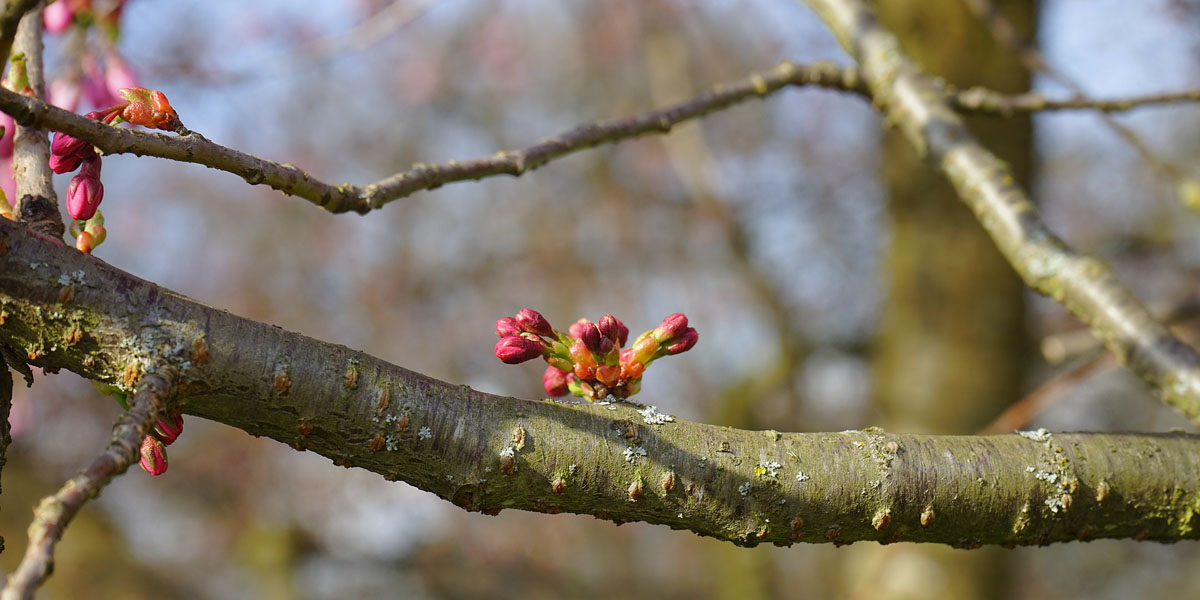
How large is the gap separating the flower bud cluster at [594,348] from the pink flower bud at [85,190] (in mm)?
494

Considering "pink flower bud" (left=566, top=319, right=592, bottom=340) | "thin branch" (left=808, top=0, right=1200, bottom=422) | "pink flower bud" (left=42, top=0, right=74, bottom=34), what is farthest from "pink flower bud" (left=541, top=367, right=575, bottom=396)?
"pink flower bud" (left=42, top=0, right=74, bottom=34)

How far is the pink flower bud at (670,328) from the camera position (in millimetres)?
1217

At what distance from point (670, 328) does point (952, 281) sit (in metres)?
3.57

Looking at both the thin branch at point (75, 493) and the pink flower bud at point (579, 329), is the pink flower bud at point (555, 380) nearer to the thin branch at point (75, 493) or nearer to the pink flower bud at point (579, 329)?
the pink flower bud at point (579, 329)

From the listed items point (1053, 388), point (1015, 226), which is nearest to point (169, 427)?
point (1015, 226)

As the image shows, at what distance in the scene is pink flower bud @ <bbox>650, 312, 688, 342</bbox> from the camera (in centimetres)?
122

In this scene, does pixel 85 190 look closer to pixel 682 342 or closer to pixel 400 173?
pixel 400 173

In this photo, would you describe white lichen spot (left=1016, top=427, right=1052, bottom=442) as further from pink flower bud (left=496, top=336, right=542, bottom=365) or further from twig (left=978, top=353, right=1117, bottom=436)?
twig (left=978, top=353, right=1117, bottom=436)

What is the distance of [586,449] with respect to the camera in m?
0.97

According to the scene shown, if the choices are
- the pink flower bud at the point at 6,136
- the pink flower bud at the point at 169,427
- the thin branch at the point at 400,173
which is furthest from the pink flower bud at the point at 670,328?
the pink flower bud at the point at 6,136

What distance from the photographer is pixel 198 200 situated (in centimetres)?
1069

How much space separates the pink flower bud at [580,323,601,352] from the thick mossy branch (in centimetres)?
13

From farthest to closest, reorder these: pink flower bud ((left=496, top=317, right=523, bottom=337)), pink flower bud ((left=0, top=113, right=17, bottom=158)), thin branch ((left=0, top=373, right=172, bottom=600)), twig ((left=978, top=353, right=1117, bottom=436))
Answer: twig ((left=978, top=353, right=1117, bottom=436)), pink flower bud ((left=0, top=113, right=17, bottom=158)), pink flower bud ((left=496, top=317, right=523, bottom=337)), thin branch ((left=0, top=373, right=172, bottom=600))

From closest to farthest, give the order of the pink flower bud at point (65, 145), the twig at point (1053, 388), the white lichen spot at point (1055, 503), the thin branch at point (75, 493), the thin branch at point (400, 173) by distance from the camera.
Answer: the thin branch at point (75, 493)
the thin branch at point (400, 173)
the pink flower bud at point (65, 145)
the white lichen spot at point (1055, 503)
the twig at point (1053, 388)
